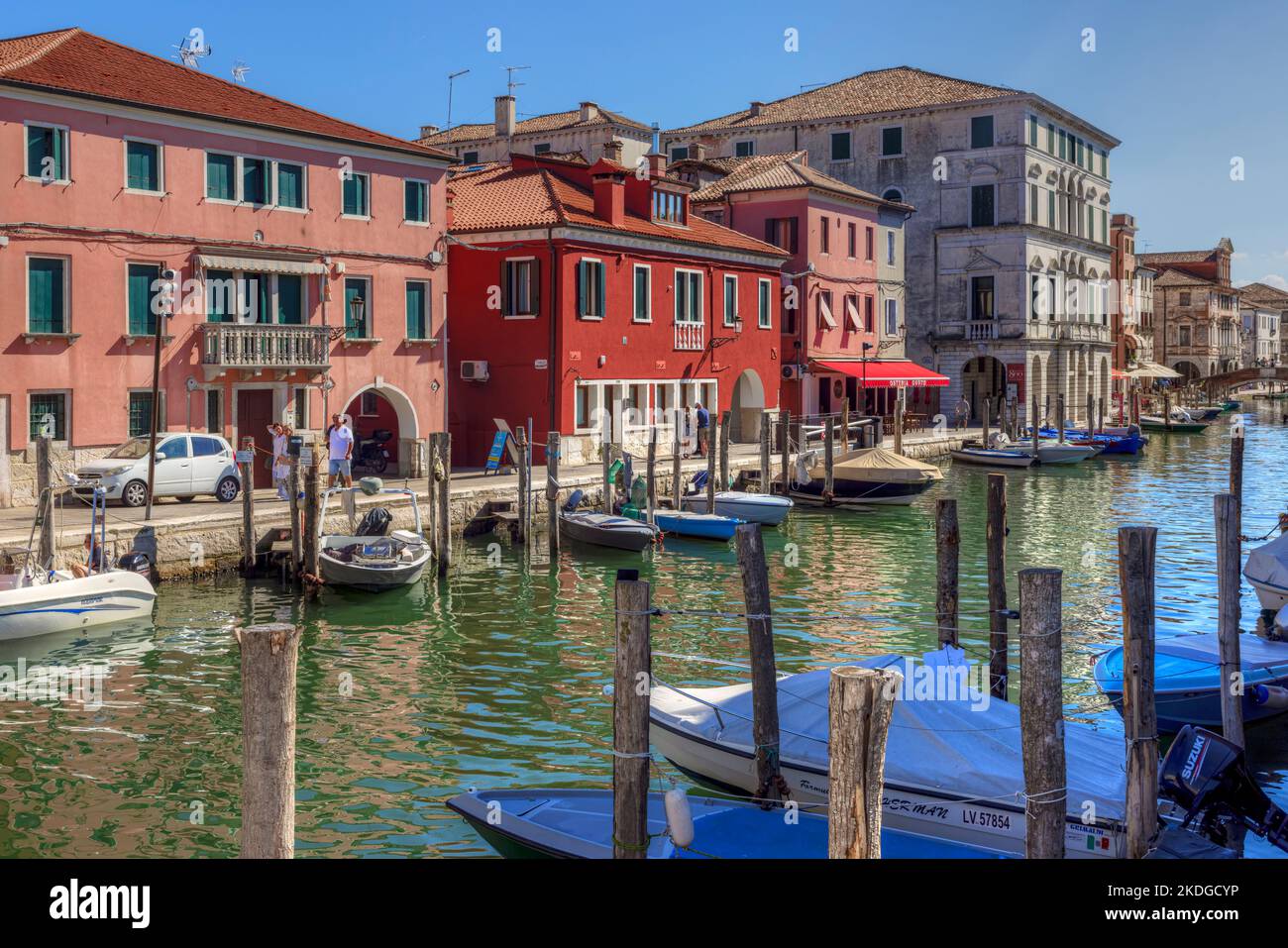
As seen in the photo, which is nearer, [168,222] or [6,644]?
[6,644]

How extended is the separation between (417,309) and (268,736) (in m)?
26.0

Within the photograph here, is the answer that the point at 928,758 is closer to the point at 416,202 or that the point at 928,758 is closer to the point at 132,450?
the point at 132,450

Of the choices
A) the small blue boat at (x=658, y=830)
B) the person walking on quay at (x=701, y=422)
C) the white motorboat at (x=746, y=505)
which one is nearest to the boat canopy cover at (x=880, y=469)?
the white motorboat at (x=746, y=505)

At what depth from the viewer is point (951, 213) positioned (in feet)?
203

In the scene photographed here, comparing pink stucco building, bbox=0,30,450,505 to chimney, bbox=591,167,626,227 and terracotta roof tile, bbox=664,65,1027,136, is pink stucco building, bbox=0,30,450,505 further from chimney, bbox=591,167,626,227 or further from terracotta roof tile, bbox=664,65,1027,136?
terracotta roof tile, bbox=664,65,1027,136

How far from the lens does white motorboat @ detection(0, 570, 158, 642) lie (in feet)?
58.1

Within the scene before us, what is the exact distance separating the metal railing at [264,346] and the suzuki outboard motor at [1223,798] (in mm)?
21681

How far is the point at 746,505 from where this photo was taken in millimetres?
30047

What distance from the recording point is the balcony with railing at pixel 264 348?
27391mm

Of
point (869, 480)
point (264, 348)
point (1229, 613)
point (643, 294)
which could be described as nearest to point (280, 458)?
point (264, 348)

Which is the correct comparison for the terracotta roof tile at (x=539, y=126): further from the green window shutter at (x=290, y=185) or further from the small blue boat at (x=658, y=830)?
the small blue boat at (x=658, y=830)

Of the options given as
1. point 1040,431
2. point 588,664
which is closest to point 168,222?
point 588,664
